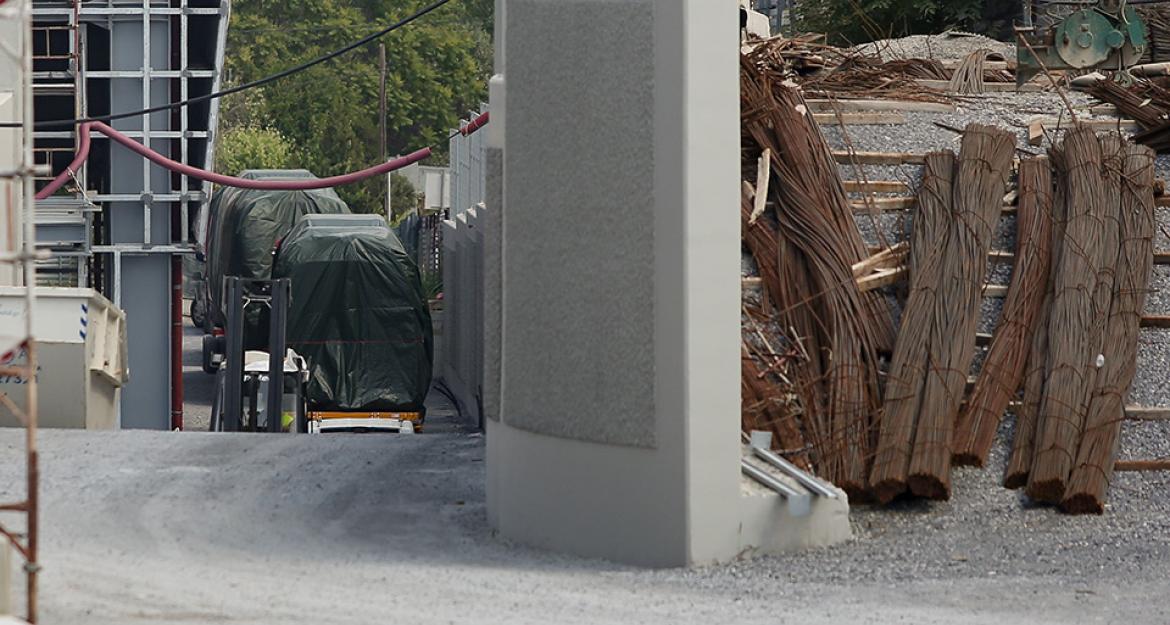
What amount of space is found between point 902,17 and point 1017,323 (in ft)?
54.7

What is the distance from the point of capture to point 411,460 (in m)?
13.6

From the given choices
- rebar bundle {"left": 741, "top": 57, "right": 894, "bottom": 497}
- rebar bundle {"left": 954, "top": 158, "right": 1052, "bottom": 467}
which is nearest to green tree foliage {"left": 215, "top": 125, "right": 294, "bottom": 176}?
rebar bundle {"left": 741, "top": 57, "right": 894, "bottom": 497}

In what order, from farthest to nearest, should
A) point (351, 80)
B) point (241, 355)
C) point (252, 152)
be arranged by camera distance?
point (351, 80) → point (252, 152) → point (241, 355)

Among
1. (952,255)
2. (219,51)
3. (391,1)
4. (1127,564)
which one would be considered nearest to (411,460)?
(952,255)

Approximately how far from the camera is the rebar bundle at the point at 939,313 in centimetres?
1045

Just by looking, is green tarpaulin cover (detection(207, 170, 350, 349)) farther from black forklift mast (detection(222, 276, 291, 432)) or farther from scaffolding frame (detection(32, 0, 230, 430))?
black forklift mast (detection(222, 276, 291, 432))

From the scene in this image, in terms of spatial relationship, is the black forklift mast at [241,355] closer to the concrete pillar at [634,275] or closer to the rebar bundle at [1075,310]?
the concrete pillar at [634,275]

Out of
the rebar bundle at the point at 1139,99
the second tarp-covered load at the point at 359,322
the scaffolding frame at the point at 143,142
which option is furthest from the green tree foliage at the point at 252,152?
the rebar bundle at the point at 1139,99

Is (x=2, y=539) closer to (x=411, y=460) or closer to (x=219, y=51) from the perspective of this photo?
(x=411, y=460)

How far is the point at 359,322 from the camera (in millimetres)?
24609

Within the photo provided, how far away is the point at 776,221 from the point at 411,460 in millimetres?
3796

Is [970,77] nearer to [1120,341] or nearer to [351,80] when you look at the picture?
[1120,341]

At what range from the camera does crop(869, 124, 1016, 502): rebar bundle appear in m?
10.5

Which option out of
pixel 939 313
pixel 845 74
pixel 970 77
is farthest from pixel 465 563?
pixel 970 77
